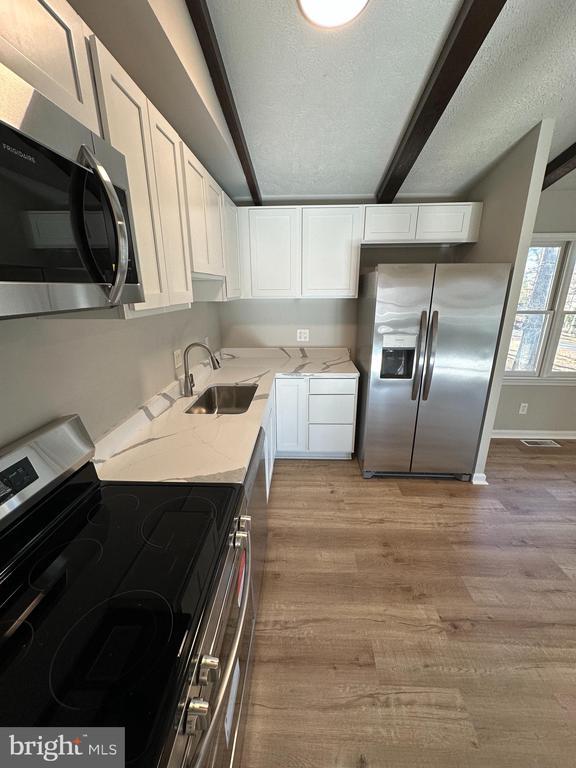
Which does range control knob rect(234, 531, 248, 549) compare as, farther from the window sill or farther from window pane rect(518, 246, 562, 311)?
window pane rect(518, 246, 562, 311)

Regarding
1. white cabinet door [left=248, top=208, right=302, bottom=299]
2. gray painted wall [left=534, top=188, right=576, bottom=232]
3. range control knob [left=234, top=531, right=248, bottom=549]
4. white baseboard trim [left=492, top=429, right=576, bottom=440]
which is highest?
gray painted wall [left=534, top=188, right=576, bottom=232]

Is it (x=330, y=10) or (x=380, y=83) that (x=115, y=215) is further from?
(x=380, y=83)

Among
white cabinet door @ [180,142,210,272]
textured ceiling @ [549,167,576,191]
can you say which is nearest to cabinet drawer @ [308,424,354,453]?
white cabinet door @ [180,142,210,272]

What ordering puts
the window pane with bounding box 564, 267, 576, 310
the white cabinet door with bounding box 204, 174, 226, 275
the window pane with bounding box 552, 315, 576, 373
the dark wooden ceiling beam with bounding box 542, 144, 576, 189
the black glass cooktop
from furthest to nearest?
the window pane with bounding box 552, 315, 576, 373
the window pane with bounding box 564, 267, 576, 310
the dark wooden ceiling beam with bounding box 542, 144, 576, 189
the white cabinet door with bounding box 204, 174, 226, 275
the black glass cooktop

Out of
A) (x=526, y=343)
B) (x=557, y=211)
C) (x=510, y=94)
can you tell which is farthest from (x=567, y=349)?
(x=510, y=94)

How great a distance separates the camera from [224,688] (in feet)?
1.96

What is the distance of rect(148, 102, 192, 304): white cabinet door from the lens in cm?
107

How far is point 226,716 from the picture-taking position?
2.43 feet

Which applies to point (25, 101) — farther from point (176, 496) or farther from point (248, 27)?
point (248, 27)

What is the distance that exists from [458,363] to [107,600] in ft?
7.79

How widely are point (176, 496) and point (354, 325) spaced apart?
7.99 feet

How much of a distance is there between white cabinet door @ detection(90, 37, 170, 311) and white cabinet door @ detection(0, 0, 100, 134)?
0.16 feet

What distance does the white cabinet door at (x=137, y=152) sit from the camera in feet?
2.54

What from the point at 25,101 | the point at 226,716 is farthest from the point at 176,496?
the point at 25,101
